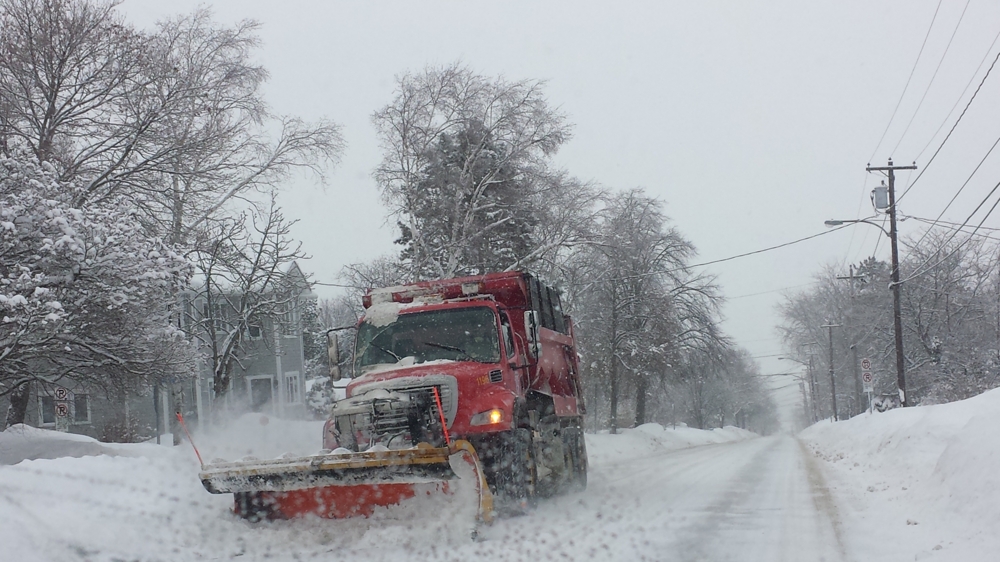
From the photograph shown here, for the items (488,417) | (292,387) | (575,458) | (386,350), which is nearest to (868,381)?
(575,458)

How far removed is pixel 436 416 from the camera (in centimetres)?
924

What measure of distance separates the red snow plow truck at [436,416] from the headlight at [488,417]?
0.5 inches

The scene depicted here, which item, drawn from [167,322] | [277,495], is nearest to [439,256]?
[167,322]

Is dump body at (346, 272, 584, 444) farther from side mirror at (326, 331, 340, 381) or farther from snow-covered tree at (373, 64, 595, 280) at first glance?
snow-covered tree at (373, 64, 595, 280)

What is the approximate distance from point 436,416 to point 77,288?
24.6 feet

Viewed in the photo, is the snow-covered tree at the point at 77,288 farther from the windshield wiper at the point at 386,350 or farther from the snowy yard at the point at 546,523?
the windshield wiper at the point at 386,350

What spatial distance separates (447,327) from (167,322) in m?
7.80

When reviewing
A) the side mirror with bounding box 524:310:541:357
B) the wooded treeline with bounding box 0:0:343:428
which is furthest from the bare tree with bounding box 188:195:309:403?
the side mirror with bounding box 524:310:541:357

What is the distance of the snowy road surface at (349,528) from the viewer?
736cm

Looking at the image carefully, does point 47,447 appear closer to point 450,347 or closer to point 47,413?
point 450,347

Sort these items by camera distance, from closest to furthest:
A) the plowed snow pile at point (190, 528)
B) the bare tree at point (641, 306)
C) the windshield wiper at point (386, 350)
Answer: the plowed snow pile at point (190, 528)
the windshield wiper at point (386, 350)
the bare tree at point (641, 306)

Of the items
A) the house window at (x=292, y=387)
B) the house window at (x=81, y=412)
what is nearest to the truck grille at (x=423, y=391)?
the house window at (x=81, y=412)

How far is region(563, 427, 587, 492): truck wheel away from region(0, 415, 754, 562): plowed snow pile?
190 cm

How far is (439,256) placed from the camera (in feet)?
94.7
